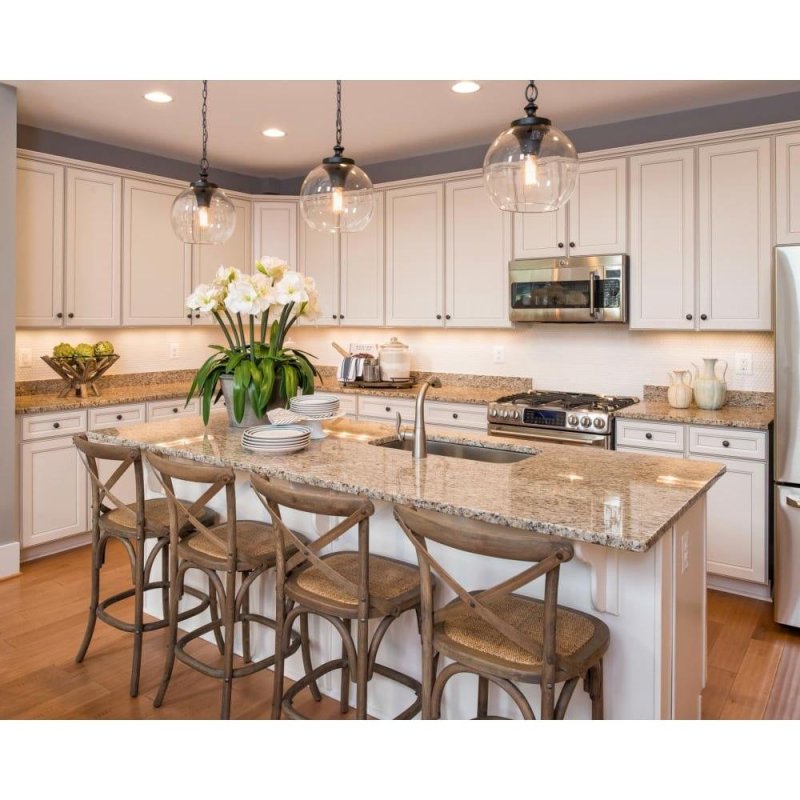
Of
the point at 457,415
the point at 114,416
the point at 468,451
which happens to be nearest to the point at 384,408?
the point at 457,415

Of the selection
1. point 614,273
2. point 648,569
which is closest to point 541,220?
point 614,273

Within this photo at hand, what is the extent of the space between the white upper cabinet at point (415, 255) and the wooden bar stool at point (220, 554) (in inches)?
103

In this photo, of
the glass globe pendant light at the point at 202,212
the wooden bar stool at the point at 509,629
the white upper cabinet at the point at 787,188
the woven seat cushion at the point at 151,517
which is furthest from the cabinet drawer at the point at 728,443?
the glass globe pendant light at the point at 202,212

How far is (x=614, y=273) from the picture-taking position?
12.9 ft

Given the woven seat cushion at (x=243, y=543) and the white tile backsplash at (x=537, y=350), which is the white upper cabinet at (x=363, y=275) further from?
the woven seat cushion at (x=243, y=543)

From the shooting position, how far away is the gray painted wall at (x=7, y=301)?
355cm

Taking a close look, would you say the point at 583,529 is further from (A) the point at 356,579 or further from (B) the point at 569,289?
(B) the point at 569,289

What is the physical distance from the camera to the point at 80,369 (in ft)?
13.9

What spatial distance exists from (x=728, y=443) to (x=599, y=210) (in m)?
1.55

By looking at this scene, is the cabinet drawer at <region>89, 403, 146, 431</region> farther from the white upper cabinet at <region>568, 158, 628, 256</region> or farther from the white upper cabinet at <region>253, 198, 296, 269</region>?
the white upper cabinet at <region>568, 158, 628, 256</region>

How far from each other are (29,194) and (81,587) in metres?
2.30

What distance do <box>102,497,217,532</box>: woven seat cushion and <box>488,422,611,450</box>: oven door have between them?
1.90 meters

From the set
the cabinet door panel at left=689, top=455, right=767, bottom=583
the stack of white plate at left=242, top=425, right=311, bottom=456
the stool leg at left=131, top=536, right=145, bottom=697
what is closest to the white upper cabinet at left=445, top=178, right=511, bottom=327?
the cabinet door panel at left=689, top=455, right=767, bottom=583
